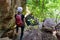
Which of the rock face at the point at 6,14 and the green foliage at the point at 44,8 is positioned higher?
the rock face at the point at 6,14

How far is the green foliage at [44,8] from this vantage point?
1209 centimetres

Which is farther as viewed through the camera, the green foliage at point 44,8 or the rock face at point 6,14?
the green foliage at point 44,8

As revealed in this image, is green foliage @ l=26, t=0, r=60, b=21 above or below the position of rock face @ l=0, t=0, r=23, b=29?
below

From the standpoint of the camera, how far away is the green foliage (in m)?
12.1

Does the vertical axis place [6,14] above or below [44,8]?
above

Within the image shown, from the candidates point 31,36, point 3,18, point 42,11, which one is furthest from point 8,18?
point 42,11

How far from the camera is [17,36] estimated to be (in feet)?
26.4

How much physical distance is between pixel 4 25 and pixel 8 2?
1.01 metres

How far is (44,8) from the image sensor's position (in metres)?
12.9

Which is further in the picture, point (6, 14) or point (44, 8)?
point (44, 8)

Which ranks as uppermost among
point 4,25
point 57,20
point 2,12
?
point 2,12

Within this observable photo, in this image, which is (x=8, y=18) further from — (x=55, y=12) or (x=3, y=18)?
(x=55, y=12)

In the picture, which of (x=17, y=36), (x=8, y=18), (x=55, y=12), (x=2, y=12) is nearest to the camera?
(x=2, y=12)

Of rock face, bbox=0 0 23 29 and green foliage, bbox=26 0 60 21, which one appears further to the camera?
green foliage, bbox=26 0 60 21
